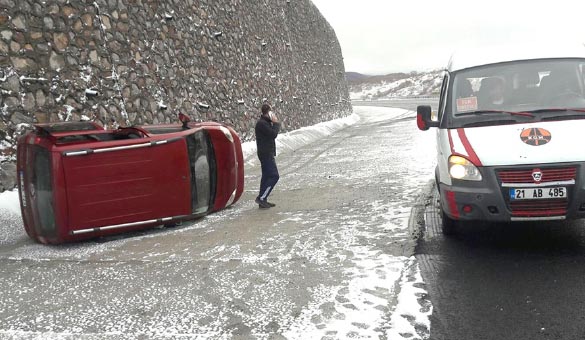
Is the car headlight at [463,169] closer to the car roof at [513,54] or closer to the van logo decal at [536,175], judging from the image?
the van logo decal at [536,175]

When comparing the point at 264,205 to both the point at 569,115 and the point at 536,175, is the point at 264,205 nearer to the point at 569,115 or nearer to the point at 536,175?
the point at 536,175

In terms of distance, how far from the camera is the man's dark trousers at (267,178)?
793cm

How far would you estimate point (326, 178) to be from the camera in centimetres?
1034

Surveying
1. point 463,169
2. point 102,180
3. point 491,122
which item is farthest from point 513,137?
point 102,180

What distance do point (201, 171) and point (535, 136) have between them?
435 centimetres

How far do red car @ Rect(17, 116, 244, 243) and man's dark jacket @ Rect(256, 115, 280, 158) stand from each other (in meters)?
1.22

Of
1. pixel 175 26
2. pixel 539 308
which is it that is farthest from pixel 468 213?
pixel 175 26

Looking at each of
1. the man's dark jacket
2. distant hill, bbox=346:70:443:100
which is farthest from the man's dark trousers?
distant hill, bbox=346:70:443:100

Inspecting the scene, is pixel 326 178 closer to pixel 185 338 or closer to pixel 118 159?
pixel 118 159

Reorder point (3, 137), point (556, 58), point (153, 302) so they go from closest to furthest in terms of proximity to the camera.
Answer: point (153, 302) → point (556, 58) → point (3, 137)

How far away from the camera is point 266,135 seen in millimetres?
7934

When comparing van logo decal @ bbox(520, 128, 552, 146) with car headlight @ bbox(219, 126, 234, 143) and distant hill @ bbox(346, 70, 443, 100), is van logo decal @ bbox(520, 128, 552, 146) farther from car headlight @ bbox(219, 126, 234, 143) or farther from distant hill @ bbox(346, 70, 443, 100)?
distant hill @ bbox(346, 70, 443, 100)

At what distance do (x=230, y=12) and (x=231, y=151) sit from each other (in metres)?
9.48

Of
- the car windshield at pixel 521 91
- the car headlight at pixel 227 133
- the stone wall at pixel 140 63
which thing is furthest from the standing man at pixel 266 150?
the stone wall at pixel 140 63
